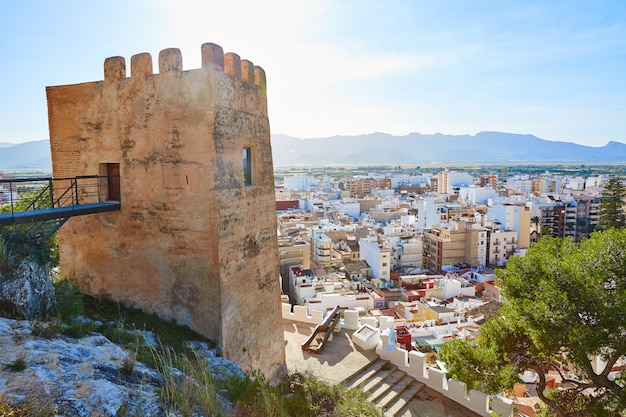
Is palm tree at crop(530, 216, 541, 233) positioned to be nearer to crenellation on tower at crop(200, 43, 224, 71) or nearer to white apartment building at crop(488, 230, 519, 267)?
white apartment building at crop(488, 230, 519, 267)

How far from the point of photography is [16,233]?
19.1 feet

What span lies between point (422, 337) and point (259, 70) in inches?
694

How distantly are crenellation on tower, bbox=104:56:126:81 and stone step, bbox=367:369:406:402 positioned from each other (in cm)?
736

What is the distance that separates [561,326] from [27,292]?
776 cm

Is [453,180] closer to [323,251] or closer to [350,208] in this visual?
[350,208]

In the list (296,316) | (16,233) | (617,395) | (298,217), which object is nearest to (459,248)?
(298,217)

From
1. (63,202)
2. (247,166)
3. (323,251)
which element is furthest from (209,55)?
(323,251)

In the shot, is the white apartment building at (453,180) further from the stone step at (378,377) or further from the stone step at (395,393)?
the stone step at (395,393)

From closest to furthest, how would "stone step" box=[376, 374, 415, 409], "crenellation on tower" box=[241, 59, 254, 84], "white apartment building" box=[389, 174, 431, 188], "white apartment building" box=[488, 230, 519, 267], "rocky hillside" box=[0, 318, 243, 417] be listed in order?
"rocky hillside" box=[0, 318, 243, 417] → "crenellation on tower" box=[241, 59, 254, 84] → "stone step" box=[376, 374, 415, 409] → "white apartment building" box=[488, 230, 519, 267] → "white apartment building" box=[389, 174, 431, 188]

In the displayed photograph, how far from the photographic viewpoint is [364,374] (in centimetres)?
877

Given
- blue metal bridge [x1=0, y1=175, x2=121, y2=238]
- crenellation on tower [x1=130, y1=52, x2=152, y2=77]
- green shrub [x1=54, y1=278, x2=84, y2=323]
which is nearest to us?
green shrub [x1=54, y1=278, x2=84, y2=323]

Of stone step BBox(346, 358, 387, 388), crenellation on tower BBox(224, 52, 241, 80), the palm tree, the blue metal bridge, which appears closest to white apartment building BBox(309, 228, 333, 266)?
the palm tree

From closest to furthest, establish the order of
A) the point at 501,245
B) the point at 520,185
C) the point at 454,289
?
the point at 454,289
the point at 501,245
the point at 520,185

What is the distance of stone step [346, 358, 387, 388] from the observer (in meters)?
8.37
